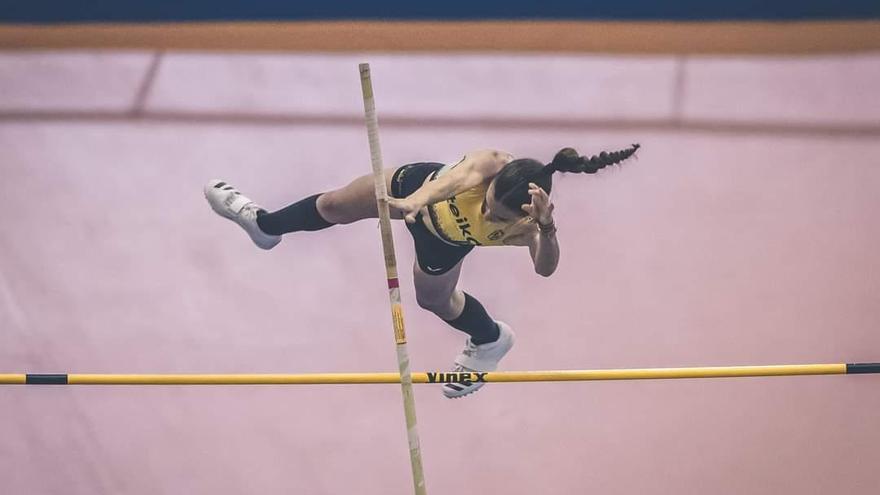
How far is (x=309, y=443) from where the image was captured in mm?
3137

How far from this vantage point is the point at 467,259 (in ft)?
9.92

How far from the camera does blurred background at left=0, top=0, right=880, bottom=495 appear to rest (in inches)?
118

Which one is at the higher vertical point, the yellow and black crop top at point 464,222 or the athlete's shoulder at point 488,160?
the athlete's shoulder at point 488,160

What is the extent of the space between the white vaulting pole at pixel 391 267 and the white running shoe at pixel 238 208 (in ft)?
1.99

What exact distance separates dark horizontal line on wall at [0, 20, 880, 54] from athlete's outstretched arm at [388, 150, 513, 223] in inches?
14.3

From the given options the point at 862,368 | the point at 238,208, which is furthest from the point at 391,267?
the point at 862,368

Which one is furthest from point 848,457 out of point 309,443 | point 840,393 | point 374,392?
point 309,443

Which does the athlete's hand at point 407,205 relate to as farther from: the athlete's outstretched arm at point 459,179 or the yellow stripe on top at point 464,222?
the yellow stripe on top at point 464,222

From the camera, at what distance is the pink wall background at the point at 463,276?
3.00 metres

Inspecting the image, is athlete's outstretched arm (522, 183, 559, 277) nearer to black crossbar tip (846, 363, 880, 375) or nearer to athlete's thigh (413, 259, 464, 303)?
athlete's thigh (413, 259, 464, 303)

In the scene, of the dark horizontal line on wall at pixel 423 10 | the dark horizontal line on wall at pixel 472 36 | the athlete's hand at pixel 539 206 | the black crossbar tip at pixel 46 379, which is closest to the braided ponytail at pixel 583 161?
the athlete's hand at pixel 539 206

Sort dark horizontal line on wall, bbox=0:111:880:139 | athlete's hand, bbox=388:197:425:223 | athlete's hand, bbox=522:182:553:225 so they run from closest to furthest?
athlete's hand, bbox=388:197:425:223 → athlete's hand, bbox=522:182:553:225 → dark horizontal line on wall, bbox=0:111:880:139

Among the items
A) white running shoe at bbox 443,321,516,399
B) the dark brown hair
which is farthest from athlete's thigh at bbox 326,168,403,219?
white running shoe at bbox 443,321,516,399

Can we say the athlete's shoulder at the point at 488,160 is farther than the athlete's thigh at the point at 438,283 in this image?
No
